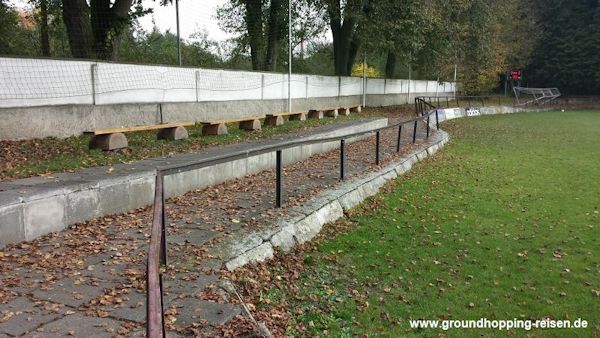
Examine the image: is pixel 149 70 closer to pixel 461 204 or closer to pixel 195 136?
pixel 195 136

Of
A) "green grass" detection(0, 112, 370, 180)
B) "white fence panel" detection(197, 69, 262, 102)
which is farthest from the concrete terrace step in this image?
"white fence panel" detection(197, 69, 262, 102)

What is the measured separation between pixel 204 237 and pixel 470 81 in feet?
130

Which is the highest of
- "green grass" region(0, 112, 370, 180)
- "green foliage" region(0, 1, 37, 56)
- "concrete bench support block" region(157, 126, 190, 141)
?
"green foliage" region(0, 1, 37, 56)

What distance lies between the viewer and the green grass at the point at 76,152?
21.6 feet

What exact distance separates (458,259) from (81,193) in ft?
14.3

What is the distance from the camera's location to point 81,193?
5.38 m

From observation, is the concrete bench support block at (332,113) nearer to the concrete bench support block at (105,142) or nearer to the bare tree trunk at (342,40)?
the bare tree trunk at (342,40)

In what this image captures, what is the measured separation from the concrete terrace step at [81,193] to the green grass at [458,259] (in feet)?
6.80

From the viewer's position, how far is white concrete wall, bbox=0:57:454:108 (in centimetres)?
Result: 852

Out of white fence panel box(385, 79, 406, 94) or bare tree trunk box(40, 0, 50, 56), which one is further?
white fence panel box(385, 79, 406, 94)

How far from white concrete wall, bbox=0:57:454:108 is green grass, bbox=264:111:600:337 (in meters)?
5.81

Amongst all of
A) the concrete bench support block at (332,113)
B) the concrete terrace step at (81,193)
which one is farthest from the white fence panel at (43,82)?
the concrete bench support block at (332,113)

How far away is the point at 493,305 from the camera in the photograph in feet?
15.5

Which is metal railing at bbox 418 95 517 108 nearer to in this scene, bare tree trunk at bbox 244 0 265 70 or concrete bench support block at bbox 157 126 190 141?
bare tree trunk at bbox 244 0 265 70
